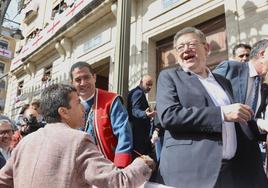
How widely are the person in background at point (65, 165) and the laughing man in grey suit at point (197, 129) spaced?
0.53ft

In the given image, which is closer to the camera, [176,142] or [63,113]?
[176,142]

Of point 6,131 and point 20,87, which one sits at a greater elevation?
point 20,87

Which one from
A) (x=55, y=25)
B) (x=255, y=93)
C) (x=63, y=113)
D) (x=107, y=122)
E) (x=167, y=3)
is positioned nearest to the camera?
(x=63, y=113)

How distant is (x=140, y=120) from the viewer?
389 centimetres

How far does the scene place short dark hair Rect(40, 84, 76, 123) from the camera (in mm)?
1693

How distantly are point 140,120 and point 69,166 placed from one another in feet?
8.12

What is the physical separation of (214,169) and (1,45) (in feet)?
127

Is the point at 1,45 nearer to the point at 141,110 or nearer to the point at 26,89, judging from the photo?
the point at 26,89

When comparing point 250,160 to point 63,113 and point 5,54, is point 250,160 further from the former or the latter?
point 5,54

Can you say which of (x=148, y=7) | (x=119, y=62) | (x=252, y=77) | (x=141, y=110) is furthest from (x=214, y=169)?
(x=148, y=7)

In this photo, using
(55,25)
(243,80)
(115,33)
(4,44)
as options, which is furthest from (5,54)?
(243,80)

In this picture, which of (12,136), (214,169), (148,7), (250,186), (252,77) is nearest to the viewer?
(214,169)

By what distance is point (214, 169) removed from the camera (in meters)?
1.46

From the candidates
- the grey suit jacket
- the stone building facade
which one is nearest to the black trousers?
the grey suit jacket
